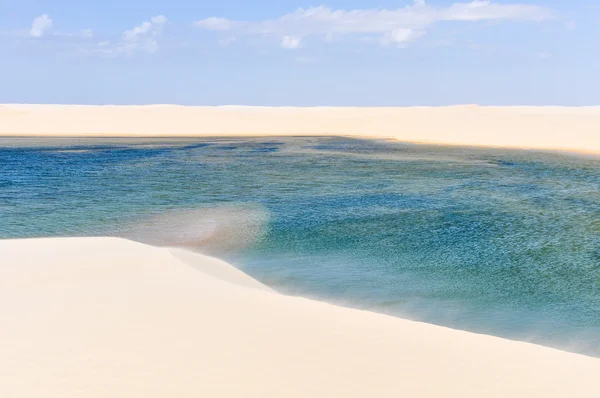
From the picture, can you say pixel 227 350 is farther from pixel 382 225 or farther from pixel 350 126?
pixel 350 126

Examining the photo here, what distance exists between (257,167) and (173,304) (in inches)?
893

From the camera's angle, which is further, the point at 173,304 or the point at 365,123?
the point at 365,123

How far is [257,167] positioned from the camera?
100 feet

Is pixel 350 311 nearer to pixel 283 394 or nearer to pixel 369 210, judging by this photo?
pixel 283 394

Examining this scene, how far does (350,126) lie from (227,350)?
65.0 meters

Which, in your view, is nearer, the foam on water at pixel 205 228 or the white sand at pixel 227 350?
the white sand at pixel 227 350

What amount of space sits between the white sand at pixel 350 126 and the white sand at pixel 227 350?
112 feet

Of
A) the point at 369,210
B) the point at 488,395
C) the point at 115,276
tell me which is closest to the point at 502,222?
the point at 369,210

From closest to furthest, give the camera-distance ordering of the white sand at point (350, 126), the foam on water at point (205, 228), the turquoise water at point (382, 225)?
the turquoise water at point (382, 225) < the foam on water at point (205, 228) < the white sand at point (350, 126)

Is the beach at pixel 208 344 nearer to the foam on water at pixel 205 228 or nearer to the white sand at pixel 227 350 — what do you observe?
the white sand at pixel 227 350

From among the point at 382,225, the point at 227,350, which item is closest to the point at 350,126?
the point at 382,225

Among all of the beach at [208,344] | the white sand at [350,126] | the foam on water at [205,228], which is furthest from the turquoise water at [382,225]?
the white sand at [350,126]

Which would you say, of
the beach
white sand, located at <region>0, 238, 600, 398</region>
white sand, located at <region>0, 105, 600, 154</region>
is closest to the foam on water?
the beach

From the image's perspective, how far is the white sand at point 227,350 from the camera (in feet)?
18.5
